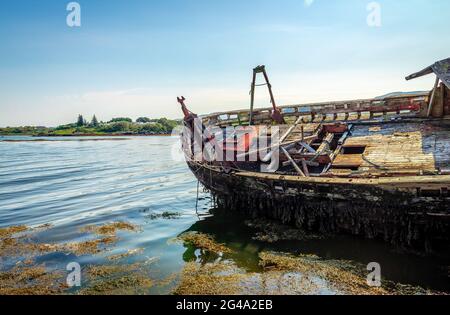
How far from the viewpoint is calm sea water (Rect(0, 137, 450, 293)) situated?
8320mm

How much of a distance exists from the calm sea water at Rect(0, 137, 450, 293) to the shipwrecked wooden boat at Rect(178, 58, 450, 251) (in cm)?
72

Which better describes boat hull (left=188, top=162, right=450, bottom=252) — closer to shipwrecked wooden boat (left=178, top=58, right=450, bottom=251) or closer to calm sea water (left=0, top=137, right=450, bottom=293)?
shipwrecked wooden boat (left=178, top=58, right=450, bottom=251)

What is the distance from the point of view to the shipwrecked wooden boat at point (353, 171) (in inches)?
312

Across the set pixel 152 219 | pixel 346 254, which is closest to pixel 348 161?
pixel 346 254

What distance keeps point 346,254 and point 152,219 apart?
8.16 metres

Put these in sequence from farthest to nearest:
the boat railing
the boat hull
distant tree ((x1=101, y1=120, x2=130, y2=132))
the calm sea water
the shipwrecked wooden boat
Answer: distant tree ((x1=101, y1=120, x2=130, y2=132))
the boat railing
the calm sea water
the shipwrecked wooden boat
the boat hull

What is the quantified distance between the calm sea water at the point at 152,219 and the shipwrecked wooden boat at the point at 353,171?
0.72 m

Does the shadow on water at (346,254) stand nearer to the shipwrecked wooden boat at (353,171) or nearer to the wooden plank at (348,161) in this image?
the shipwrecked wooden boat at (353,171)

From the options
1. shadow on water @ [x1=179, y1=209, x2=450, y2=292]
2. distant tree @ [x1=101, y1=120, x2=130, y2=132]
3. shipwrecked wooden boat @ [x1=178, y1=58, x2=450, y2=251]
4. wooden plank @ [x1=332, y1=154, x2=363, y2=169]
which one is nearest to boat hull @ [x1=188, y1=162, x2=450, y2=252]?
shipwrecked wooden boat @ [x1=178, y1=58, x2=450, y2=251]

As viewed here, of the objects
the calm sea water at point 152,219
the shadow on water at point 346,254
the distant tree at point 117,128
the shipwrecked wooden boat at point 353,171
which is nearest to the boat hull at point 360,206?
the shipwrecked wooden boat at point 353,171

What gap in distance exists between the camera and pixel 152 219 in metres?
13.6

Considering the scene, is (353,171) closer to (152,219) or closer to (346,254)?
(346,254)

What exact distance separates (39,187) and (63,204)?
20.0ft

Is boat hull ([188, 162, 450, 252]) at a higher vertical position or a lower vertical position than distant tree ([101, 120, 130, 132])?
lower
